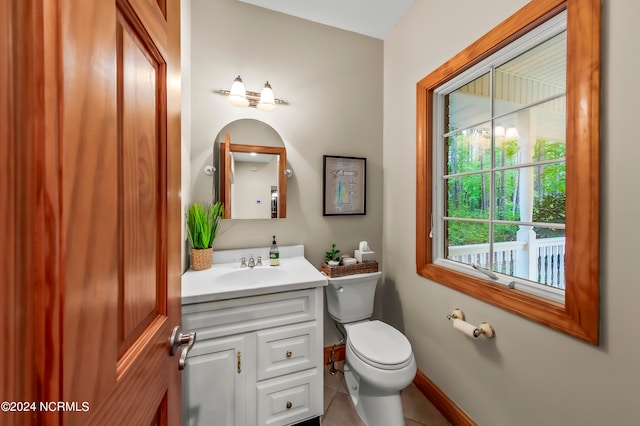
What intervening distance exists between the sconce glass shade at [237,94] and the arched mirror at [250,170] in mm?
125

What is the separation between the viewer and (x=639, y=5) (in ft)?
2.44

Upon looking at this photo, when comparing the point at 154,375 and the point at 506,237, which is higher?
the point at 506,237

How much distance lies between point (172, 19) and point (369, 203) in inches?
64.2

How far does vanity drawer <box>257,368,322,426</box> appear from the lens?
122cm

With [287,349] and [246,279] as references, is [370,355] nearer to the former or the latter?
[287,349]

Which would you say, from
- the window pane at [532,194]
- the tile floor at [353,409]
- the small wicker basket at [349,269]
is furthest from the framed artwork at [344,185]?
the tile floor at [353,409]

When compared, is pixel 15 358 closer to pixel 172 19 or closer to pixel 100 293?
pixel 100 293

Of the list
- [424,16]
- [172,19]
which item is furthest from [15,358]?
[424,16]

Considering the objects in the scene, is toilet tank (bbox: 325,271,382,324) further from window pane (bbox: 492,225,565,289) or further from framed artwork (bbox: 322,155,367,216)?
window pane (bbox: 492,225,565,289)

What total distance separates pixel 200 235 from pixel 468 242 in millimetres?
1652

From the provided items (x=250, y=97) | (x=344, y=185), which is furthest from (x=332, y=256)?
(x=250, y=97)

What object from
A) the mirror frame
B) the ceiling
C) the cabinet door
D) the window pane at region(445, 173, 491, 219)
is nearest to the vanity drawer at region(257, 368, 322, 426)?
the cabinet door

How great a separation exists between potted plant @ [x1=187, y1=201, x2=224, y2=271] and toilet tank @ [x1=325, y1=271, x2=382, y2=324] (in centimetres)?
80

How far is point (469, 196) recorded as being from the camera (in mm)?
1461
